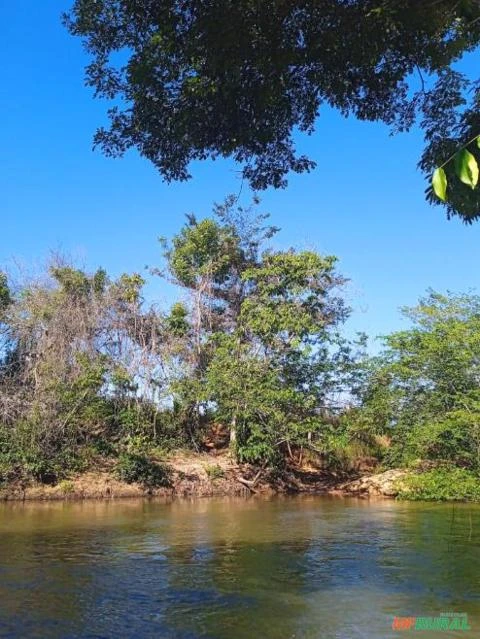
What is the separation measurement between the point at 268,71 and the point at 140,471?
19.3m

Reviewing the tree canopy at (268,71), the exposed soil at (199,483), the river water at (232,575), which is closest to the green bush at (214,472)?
the exposed soil at (199,483)

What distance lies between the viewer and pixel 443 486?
815 inches

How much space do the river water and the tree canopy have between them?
14.7 feet

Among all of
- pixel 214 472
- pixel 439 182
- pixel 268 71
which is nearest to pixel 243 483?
pixel 214 472

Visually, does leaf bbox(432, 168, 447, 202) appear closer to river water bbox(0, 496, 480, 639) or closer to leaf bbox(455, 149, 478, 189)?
leaf bbox(455, 149, 478, 189)

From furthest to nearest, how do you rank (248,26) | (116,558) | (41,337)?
(41,337) → (116,558) → (248,26)

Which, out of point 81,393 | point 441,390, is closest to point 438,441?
point 441,390

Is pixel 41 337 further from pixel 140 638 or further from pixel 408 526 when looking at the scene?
pixel 140 638

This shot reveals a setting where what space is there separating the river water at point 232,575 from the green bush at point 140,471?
20.4 feet

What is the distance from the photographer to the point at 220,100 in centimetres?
559

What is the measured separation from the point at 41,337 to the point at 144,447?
5541mm

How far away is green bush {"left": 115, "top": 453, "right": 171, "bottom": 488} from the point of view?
22234 mm

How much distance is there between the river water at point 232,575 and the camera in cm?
625

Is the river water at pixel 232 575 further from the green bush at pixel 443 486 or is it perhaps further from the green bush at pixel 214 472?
the green bush at pixel 214 472
